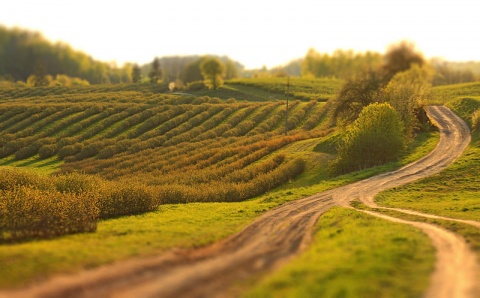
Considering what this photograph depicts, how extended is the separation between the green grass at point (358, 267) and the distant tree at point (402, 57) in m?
59.5

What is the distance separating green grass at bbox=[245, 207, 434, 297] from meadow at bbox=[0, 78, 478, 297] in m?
0.07

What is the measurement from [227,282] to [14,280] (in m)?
7.78

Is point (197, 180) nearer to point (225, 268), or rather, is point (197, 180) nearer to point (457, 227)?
point (457, 227)

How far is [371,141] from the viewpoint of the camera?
4966 centimetres

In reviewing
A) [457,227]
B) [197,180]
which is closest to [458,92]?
[197,180]

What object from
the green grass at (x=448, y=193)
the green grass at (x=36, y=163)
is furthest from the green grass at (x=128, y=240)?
the green grass at (x=36, y=163)

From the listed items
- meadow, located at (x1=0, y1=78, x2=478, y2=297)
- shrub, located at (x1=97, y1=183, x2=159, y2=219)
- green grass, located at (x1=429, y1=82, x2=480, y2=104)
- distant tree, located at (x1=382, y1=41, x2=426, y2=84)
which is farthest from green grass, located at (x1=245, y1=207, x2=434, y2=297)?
green grass, located at (x1=429, y1=82, x2=480, y2=104)

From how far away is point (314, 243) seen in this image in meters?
21.0

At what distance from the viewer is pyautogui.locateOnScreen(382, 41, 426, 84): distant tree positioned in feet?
246

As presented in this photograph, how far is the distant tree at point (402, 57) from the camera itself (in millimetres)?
75125

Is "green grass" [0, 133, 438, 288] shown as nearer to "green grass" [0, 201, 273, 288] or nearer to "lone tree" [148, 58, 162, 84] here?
"green grass" [0, 201, 273, 288]

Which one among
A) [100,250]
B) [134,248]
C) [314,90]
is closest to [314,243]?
[134,248]

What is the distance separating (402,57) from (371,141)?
34.1 m

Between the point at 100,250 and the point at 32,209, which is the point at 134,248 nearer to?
the point at 100,250
